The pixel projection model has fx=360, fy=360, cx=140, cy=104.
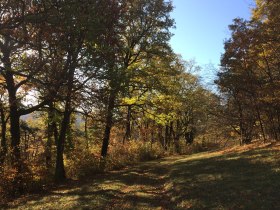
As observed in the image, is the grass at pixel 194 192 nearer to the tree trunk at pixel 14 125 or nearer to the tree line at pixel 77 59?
the tree trunk at pixel 14 125

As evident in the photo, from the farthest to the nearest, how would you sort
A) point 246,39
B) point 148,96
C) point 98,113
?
point 148,96 → point 246,39 → point 98,113

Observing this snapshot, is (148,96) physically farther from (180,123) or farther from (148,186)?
(180,123)

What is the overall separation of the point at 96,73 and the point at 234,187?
30.1ft

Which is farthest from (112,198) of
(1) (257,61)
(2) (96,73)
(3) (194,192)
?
(1) (257,61)

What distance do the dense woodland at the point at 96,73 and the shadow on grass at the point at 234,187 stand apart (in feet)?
20.9

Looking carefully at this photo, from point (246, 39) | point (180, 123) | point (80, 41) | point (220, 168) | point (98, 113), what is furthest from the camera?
point (180, 123)

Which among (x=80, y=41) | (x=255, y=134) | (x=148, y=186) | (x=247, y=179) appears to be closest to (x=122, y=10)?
(x=80, y=41)

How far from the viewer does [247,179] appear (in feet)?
54.4

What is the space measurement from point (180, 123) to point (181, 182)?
4895 cm

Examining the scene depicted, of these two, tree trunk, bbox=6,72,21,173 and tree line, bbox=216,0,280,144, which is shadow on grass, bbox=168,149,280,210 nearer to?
tree line, bbox=216,0,280,144

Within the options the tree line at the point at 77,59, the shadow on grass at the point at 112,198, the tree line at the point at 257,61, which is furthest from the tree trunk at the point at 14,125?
the tree line at the point at 257,61

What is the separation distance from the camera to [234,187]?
1535cm

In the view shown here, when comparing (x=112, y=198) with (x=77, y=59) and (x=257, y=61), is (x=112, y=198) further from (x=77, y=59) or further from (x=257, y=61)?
(x=257, y=61)

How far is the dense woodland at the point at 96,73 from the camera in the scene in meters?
15.8
